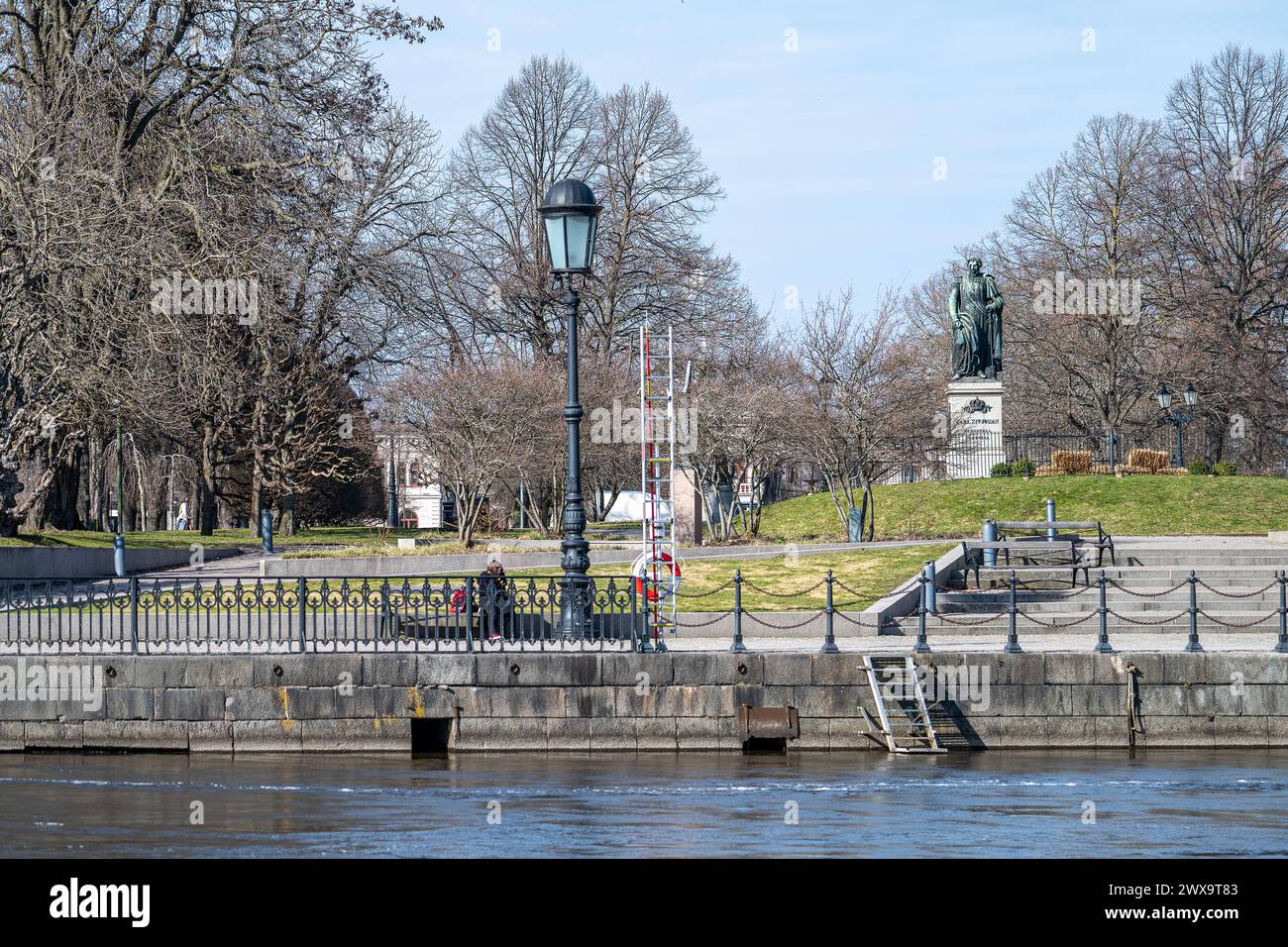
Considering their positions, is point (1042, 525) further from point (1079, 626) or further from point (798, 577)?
point (1079, 626)

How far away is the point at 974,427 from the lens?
1668 inches

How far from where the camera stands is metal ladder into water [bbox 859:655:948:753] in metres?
18.1

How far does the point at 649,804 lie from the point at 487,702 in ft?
13.6


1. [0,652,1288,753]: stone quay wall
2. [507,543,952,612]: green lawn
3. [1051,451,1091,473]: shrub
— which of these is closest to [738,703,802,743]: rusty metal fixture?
[0,652,1288,753]: stone quay wall

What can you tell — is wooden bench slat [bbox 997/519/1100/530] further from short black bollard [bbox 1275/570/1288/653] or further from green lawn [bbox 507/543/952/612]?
short black bollard [bbox 1275/570/1288/653]

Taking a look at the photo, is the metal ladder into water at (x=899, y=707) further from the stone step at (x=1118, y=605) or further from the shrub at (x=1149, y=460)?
the shrub at (x=1149, y=460)

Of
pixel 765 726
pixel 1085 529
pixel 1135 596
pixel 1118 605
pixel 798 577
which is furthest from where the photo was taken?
pixel 1085 529

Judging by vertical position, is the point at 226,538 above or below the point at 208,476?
below

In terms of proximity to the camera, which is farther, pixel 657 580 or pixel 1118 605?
pixel 1118 605

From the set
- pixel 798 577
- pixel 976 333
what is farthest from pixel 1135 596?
pixel 976 333

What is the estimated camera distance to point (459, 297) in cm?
5159

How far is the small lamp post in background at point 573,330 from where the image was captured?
1828cm
